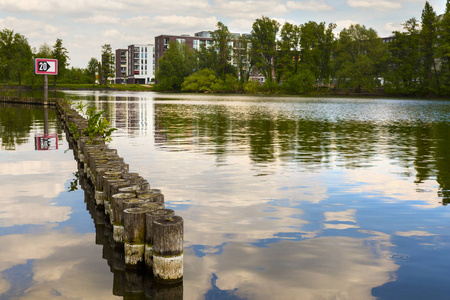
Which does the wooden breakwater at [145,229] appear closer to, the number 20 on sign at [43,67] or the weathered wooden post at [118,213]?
the weathered wooden post at [118,213]

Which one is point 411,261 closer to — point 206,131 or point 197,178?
point 197,178

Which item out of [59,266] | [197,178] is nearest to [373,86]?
[197,178]

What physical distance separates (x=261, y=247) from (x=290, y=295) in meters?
1.94

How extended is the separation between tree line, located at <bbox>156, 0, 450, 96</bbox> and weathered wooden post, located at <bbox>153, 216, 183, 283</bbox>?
10447 centimetres

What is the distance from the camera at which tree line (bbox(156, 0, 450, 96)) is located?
4277 inches

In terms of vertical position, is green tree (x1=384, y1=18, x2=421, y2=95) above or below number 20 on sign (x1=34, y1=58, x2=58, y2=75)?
above

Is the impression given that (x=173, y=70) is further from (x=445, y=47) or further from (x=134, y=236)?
(x=134, y=236)

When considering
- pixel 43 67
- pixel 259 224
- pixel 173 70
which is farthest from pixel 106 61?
pixel 259 224

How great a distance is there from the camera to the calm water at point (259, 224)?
7363 millimetres

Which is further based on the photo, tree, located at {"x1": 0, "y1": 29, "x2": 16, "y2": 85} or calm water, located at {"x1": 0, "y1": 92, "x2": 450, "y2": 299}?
tree, located at {"x1": 0, "y1": 29, "x2": 16, "y2": 85}

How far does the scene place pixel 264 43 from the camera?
143 meters

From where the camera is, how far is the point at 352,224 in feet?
33.8

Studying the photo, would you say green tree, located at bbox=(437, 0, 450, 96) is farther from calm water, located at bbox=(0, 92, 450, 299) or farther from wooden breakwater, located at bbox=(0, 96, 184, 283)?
wooden breakwater, located at bbox=(0, 96, 184, 283)

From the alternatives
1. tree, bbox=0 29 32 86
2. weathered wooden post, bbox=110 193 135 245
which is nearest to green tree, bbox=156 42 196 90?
tree, bbox=0 29 32 86
